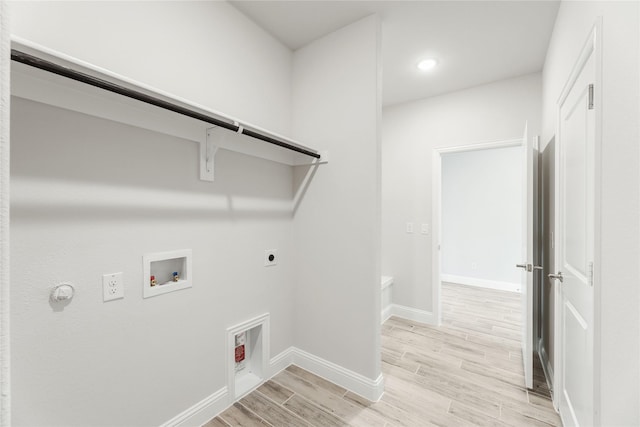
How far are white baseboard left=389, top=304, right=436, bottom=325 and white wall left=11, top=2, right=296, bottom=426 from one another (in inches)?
77.6

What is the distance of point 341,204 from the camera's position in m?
2.04

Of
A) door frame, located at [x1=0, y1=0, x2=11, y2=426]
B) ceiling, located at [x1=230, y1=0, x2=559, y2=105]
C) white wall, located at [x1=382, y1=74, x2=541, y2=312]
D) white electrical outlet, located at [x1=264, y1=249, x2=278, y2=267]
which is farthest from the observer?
white wall, located at [x1=382, y1=74, x2=541, y2=312]

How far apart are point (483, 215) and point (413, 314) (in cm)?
261

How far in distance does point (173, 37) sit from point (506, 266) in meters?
5.30

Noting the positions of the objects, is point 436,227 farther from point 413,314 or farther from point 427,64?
point 427,64

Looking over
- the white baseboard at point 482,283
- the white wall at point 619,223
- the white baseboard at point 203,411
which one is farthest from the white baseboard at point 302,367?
the white baseboard at point 482,283

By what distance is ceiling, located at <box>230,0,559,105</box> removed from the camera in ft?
5.99

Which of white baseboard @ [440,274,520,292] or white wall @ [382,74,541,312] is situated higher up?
white wall @ [382,74,541,312]

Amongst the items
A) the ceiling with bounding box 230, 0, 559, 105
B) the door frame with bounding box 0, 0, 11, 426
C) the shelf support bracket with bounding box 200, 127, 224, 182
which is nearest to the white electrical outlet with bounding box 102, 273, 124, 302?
the shelf support bracket with bounding box 200, 127, 224, 182

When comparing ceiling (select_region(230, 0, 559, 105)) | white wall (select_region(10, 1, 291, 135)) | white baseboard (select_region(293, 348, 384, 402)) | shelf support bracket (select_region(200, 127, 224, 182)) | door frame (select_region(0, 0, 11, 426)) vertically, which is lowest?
white baseboard (select_region(293, 348, 384, 402))

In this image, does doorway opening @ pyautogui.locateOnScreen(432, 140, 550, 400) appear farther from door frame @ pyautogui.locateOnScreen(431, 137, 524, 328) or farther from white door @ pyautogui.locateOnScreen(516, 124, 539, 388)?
white door @ pyautogui.locateOnScreen(516, 124, 539, 388)

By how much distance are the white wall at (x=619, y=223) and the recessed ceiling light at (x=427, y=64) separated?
1518 millimetres

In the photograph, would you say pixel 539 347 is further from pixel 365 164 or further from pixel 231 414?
pixel 231 414

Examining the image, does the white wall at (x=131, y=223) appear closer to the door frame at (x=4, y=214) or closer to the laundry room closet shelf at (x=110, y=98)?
the laundry room closet shelf at (x=110, y=98)
